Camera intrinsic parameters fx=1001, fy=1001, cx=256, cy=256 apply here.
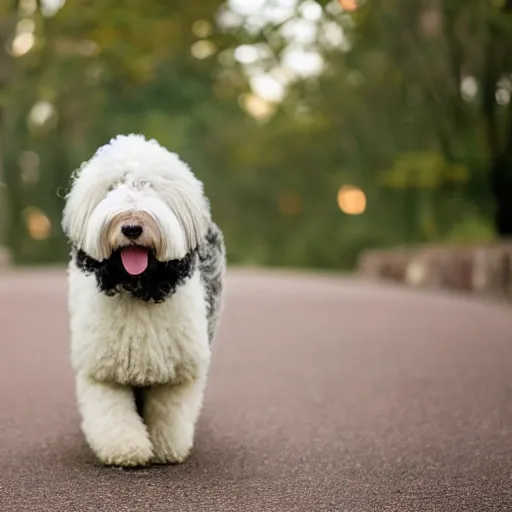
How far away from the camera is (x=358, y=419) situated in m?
5.87

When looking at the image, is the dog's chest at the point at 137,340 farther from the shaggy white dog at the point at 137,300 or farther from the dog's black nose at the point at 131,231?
the dog's black nose at the point at 131,231

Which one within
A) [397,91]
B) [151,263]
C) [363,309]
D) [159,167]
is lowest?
[363,309]

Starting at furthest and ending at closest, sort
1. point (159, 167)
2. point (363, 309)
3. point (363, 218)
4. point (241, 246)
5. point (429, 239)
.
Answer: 1. point (241, 246)
2. point (363, 218)
3. point (429, 239)
4. point (363, 309)
5. point (159, 167)

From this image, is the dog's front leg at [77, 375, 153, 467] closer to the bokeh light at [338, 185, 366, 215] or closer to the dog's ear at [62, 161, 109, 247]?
the dog's ear at [62, 161, 109, 247]

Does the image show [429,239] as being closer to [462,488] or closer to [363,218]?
[363,218]

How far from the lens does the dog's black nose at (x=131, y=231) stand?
159 inches

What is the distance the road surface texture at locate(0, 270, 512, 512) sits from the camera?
4.03 metres

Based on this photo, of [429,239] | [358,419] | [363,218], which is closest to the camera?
[358,419]

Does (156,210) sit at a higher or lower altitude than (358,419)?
higher

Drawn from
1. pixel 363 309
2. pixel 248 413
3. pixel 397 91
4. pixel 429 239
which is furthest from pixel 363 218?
pixel 248 413

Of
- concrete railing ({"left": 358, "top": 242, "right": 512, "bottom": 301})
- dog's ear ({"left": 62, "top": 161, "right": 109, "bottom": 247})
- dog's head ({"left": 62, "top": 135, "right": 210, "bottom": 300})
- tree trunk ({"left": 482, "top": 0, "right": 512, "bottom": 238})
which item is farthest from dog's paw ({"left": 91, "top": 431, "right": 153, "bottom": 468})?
tree trunk ({"left": 482, "top": 0, "right": 512, "bottom": 238})

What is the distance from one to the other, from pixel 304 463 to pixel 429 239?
24.6 m

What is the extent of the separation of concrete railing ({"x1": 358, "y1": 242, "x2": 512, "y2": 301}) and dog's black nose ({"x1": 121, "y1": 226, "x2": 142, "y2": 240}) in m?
10.8

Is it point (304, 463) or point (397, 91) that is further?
point (397, 91)
